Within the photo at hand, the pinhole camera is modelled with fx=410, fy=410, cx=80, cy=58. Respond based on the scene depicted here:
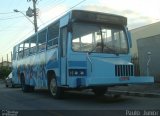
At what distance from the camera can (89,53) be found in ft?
48.8

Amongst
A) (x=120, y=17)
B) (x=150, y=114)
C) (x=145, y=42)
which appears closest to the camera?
(x=150, y=114)

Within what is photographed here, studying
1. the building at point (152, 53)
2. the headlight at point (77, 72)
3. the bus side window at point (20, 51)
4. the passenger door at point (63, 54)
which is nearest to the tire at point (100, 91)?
the passenger door at point (63, 54)

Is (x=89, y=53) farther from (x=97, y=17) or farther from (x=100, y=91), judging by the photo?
(x=100, y=91)

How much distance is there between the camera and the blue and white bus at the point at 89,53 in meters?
14.5

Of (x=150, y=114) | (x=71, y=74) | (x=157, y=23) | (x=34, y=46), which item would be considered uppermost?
(x=157, y=23)

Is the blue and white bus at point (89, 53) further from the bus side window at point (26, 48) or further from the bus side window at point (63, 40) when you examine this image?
the bus side window at point (26, 48)

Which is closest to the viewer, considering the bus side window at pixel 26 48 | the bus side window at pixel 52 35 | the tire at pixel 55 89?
the tire at pixel 55 89

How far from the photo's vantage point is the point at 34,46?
2080cm

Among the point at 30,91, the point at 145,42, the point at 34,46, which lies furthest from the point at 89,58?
the point at 145,42

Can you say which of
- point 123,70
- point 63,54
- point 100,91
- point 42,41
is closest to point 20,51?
point 42,41

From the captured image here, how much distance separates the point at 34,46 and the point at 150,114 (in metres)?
10.8

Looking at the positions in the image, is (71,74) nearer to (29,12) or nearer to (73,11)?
(73,11)

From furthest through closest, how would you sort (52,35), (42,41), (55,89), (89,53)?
(42,41) → (52,35) → (55,89) → (89,53)

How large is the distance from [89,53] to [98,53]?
358 mm
